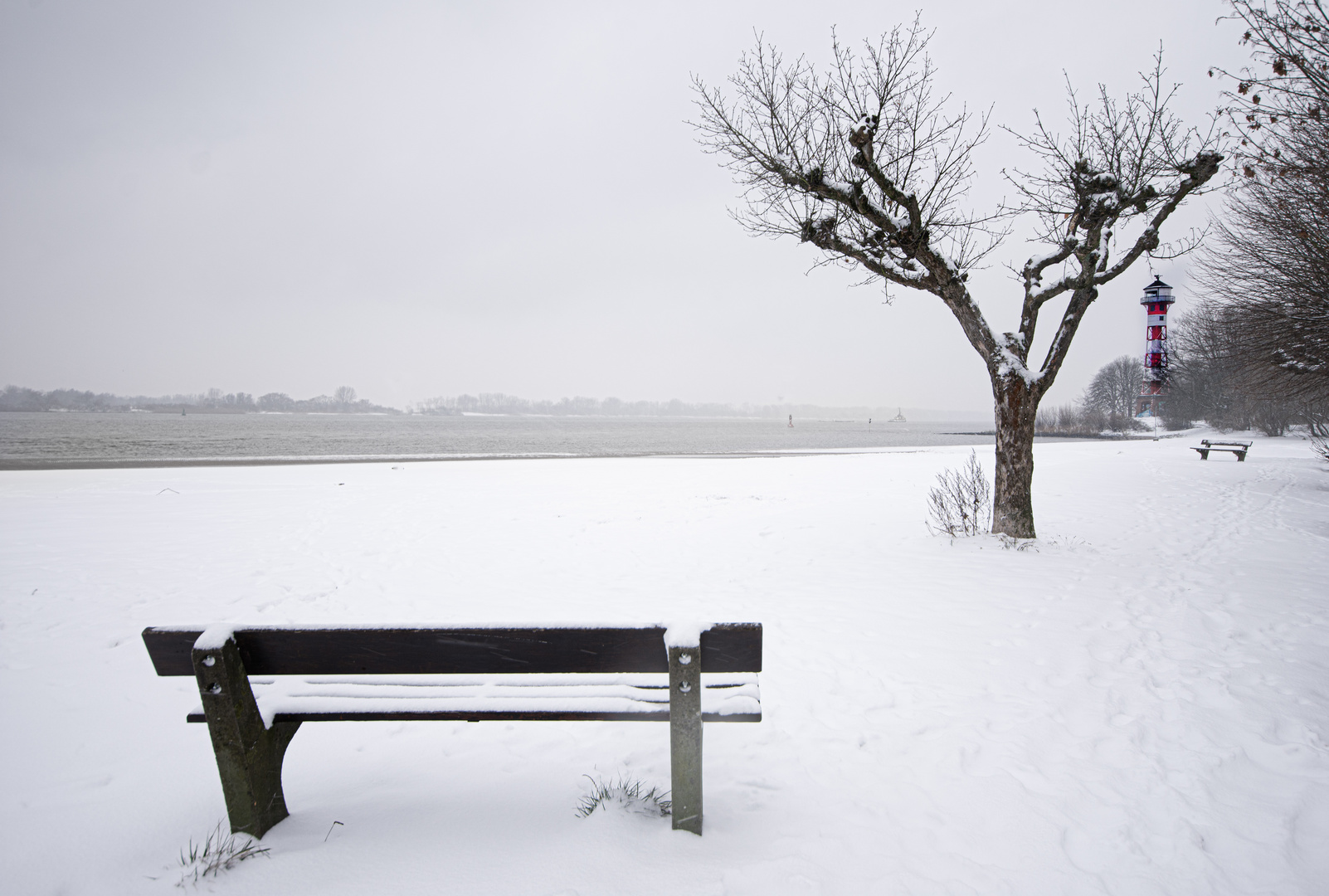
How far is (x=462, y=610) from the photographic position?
19.7ft

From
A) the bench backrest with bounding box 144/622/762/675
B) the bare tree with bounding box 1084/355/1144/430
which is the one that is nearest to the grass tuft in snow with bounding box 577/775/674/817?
the bench backrest with bounding box 144/622/762/675

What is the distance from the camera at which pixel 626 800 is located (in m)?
2.79

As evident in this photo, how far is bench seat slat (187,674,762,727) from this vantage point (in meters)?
2.40

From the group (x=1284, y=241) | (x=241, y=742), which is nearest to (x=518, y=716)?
(x=241, y=742)

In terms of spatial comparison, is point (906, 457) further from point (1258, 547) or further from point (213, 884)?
point (213, 884)

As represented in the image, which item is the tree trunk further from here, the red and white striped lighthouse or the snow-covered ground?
the red and white striped lighthouse

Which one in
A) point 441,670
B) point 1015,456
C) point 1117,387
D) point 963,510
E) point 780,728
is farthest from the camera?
point 1117,387

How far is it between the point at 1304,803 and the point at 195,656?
192 inches

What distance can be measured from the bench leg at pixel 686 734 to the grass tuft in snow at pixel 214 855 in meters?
1.67

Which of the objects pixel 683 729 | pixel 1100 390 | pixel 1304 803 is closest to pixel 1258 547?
pixel 1304 803

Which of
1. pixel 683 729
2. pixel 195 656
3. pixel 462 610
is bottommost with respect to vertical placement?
pixel 462 610

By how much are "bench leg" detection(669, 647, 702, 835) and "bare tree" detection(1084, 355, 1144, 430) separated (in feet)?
352

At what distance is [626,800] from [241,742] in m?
1.63

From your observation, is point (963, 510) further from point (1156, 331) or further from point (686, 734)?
point (1156, 331)
